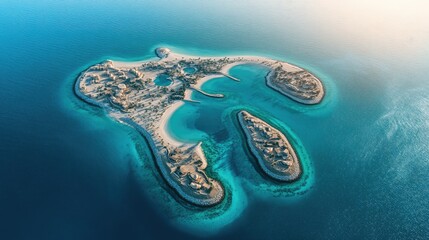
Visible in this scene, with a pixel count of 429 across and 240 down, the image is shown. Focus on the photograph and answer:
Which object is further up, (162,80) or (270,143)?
(162,80)

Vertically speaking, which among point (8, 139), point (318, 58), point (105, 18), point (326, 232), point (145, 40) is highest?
point (105, 18)

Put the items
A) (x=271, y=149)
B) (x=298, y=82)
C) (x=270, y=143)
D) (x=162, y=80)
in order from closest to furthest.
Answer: (x=271, y=149)
(x=270, y=143)
(x=298, y=82)
(x=162, y=80)

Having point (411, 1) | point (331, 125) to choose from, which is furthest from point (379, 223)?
point (411, 1)

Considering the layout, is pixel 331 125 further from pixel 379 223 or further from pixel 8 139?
pixel 8 139

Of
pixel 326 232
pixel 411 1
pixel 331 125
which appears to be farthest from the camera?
pixel 411 1

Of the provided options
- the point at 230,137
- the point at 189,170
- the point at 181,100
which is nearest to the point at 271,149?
the point at 230,137

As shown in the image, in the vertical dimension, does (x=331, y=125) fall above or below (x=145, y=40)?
below

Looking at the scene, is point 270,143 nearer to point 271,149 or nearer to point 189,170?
point 271,149
